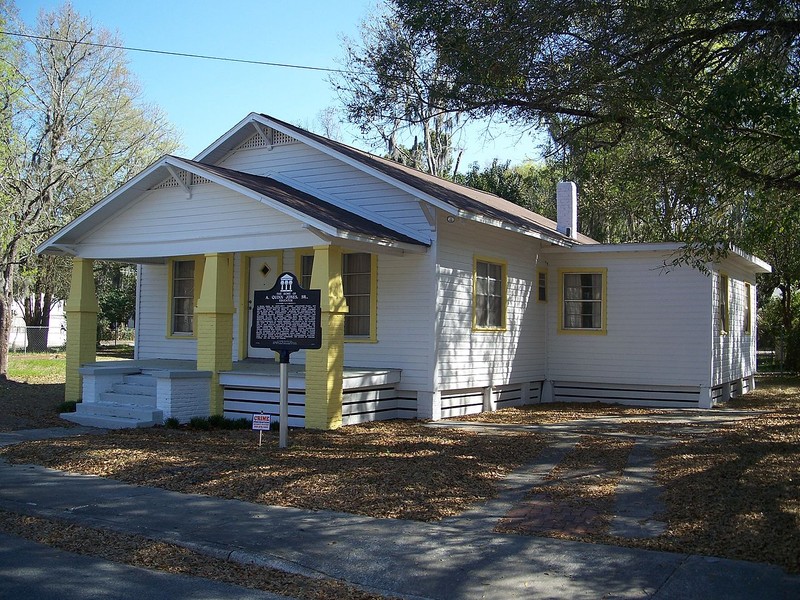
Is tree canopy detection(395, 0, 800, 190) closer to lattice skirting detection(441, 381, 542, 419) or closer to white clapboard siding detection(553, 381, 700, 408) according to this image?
lattice skirting detection(441, 381, 542, 419)

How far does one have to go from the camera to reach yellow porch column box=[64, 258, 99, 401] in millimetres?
15203

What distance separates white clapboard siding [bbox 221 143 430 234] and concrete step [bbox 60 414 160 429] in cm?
546

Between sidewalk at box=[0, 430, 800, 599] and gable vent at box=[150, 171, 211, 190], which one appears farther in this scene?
gable vent at box=[150, 171, 211, 190]

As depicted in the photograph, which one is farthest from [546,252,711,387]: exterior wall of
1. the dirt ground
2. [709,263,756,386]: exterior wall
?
the dirt ground

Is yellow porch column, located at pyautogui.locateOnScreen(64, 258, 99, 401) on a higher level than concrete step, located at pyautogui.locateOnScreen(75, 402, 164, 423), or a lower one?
higher

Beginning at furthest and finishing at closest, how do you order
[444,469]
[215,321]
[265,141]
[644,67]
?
[265,141] → [215,321] → [644,67] → [444,469]

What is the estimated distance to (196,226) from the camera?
1363cm

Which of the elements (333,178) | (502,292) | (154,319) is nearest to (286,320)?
(333,178)

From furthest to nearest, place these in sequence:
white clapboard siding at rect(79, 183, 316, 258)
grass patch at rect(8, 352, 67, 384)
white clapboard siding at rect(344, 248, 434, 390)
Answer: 1. grass patch at rect(8, 352, 67, 384)
2. white clapboard siding at rect(344, 248, 434, 390)
3. white clapboard siding at rect(79, 183, 316, 258)

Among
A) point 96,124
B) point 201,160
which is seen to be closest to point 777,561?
point 201,160

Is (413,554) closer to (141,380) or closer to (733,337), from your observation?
(141,380)

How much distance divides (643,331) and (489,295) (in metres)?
3.78

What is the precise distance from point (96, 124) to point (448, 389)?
1730cm

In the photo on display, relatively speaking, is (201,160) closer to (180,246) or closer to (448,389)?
(180,246)
